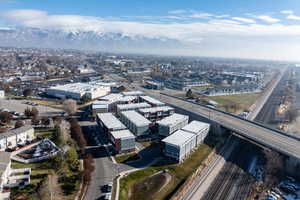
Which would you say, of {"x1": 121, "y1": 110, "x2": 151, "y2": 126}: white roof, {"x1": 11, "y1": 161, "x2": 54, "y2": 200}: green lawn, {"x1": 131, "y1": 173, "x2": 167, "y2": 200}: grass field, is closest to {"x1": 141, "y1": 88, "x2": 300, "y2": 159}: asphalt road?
{"x1": 121, "y1": 110, "x2": 151, "y2": 126}: white roof

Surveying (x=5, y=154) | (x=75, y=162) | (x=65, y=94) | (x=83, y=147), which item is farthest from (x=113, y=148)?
(x=65, y=94)

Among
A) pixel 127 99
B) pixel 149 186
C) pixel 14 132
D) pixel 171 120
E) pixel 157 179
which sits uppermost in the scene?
pixel 127 99

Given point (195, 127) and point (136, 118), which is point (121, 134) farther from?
point (195, 127)

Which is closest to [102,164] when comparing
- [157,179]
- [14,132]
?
[157,179]

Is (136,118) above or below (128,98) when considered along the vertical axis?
below

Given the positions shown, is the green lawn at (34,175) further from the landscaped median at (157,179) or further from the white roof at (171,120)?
the white roof at (171,120)

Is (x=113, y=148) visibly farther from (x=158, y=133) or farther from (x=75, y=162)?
(x=158, y=133)
